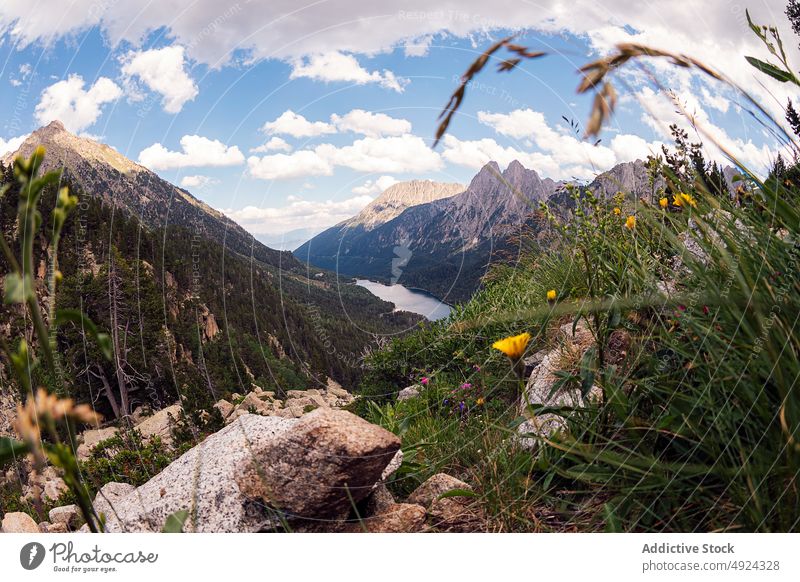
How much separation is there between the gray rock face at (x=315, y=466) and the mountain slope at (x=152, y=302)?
1.26ft

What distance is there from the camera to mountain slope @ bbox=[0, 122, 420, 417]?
283 cm

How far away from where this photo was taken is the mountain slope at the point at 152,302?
2832mm

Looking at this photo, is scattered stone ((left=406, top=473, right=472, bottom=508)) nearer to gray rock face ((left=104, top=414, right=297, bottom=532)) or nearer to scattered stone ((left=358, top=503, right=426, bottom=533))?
scattered stone ((left=358, top=503, right=426, bottom=533))

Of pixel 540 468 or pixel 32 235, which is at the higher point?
pixel 32 235

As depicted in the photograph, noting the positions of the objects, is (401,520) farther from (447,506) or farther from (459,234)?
(459,234)

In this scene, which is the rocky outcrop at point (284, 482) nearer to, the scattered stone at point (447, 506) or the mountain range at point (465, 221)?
the scattered stone at point (447, 506)

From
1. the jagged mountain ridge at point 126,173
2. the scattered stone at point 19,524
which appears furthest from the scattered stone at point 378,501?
the scattered stone at point 19,524

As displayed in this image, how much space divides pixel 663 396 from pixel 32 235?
198 centimetres

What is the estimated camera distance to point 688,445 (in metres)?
1.69

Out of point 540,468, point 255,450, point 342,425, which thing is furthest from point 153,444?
point 540,468

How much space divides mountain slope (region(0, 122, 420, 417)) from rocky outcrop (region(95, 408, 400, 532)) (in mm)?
403

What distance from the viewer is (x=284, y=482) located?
2166 mm

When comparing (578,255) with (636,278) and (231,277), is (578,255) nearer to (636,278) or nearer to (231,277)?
(636,278)
